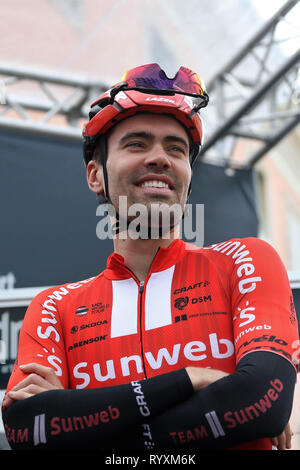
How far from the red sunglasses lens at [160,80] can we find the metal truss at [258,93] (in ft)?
13.1

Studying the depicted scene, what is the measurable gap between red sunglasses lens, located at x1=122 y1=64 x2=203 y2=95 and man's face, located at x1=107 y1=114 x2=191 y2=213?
0.64 feet

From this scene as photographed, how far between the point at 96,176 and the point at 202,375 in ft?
4.15

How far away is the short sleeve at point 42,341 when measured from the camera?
7.77 ft

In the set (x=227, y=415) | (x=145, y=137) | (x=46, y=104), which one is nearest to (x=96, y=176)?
(x=145, y=137)

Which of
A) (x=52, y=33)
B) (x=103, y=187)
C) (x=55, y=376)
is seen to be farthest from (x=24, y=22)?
(x=55, y=376)

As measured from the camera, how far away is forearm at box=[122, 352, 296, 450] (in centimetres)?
194

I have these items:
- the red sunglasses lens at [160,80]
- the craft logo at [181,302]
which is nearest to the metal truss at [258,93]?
the red sunglasses lens at [160,80]

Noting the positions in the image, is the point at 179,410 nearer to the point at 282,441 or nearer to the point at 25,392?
the point at 282,441

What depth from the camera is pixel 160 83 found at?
9.03 feet

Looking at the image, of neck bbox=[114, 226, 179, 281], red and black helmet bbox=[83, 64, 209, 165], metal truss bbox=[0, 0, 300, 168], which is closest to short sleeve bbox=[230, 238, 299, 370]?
neck bbox=[114, 226, 179, 281]

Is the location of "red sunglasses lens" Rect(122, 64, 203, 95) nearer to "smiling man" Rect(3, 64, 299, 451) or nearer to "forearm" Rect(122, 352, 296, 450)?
"smiling man" Rect(3, 64, 299, 451)

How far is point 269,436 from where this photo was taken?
199 cm

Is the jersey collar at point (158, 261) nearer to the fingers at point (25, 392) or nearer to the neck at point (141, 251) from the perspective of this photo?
the neck at point (141, 251)

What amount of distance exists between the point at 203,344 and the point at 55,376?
588 millimetres
